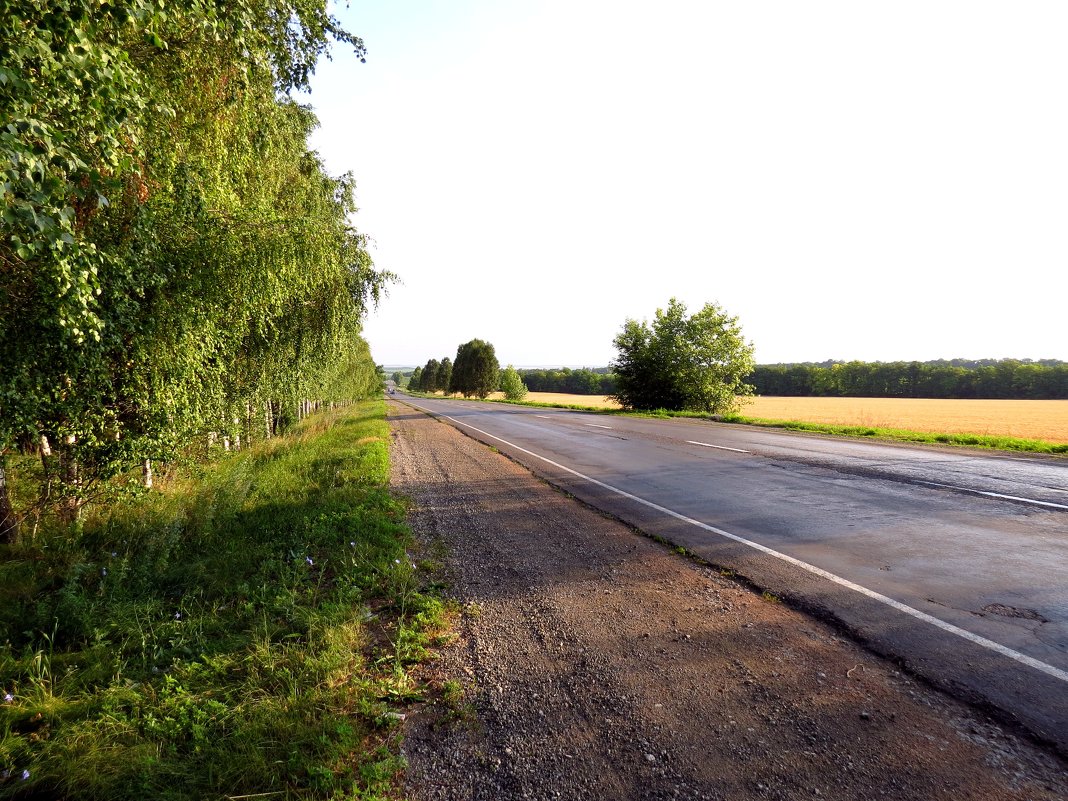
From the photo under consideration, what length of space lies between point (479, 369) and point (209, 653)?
227 feet

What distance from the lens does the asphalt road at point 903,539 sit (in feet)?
10.2

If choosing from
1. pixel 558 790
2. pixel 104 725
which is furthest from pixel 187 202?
pixel 558 790

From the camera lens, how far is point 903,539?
5445 millimetres

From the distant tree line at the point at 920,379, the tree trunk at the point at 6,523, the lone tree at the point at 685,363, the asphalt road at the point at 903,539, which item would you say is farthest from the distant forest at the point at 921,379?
the tree trunk at the point at 6,523

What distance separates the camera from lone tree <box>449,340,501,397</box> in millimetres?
71750

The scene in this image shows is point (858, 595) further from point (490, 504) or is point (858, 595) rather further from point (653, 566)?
point (490, 504)

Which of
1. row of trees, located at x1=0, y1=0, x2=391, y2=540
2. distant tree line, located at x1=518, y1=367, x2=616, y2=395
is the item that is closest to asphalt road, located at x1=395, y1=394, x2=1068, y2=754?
row of trees, located at x1=0, y1=0, x2=391, y2=540

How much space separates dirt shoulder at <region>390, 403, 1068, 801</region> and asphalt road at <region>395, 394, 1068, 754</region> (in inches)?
16.7

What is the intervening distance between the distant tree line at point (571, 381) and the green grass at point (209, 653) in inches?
3429

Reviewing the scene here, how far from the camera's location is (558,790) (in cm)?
221

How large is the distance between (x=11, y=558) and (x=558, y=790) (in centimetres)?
609

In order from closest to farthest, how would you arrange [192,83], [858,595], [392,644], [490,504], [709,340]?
[392,644] < [858,595] < [192,83] < [490,504] < [709,340]

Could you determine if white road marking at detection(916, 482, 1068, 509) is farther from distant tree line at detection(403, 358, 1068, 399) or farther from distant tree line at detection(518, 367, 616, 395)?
distant tree line at detection(518, 367, 616, 395)

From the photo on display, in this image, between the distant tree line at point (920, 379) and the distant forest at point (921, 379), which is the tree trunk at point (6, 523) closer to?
the distant tree line at point (920, 379)
